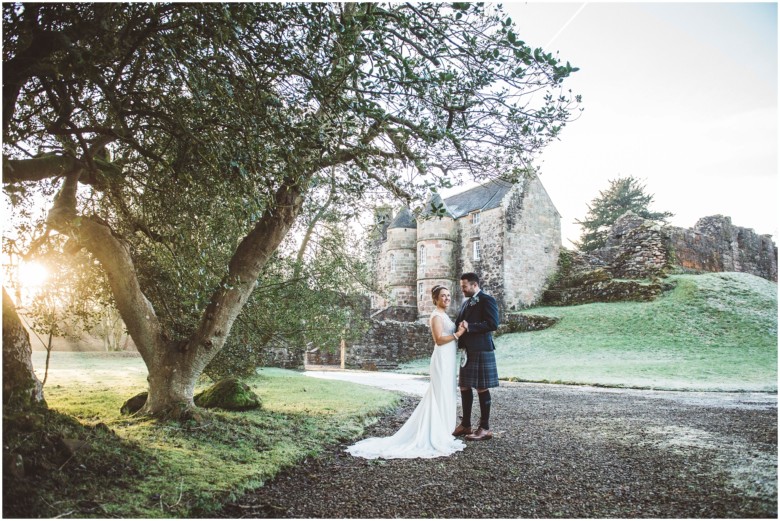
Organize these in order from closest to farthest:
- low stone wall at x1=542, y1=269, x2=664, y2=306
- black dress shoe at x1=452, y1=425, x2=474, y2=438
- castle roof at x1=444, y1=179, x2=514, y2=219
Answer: black dress shoe at x1=452, y1=425, x2=474, y2=438
low stone wall at x1=542, y1=269, x2=664, y2=306
castle roof at x1=444, y1=179, x2=514, y2=219

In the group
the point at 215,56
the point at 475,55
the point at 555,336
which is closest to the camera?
the point at 215,56

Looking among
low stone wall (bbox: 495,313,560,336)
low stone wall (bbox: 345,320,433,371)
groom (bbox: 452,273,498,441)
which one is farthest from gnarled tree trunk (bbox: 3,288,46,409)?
low stone wall (bbox: 495,313,560,336)

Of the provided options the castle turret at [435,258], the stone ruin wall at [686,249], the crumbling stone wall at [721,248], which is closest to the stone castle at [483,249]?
the castle turret at [435,258]

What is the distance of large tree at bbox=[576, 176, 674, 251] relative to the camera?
2032 inches

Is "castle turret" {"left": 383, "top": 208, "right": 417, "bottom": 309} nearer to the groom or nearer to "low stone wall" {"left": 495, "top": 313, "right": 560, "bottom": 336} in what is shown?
"low stone wall" {"left": 495, "top": 313, "right": 560, "bottom": 336}

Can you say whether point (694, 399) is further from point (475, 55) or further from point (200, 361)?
point (200, 361)

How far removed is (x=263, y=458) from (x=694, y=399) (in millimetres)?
8862

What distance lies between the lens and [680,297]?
81.4 ft

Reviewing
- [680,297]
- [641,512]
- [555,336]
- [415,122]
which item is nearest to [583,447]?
[641,512]

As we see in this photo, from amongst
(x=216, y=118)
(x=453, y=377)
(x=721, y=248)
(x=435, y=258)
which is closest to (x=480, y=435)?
(x=453, y=377)

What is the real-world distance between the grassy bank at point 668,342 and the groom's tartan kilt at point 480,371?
8.13 m

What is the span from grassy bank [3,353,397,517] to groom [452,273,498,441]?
72.7 inches

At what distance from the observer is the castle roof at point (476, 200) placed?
33.2 metres

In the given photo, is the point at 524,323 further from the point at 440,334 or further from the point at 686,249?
the point at 440,334
